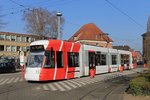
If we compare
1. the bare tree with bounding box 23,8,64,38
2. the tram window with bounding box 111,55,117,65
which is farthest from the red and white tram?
the bare tree with bounding box 23,8,64,38

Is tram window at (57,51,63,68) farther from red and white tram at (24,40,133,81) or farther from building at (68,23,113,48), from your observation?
building at (68,23,113,48)

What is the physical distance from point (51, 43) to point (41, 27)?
47.3m

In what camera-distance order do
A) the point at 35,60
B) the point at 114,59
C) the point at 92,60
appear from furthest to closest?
the point at 114,59 < the point at 92,60 < the point at 35,60

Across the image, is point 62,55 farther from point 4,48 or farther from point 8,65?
point 4,48

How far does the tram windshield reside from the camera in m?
25.1

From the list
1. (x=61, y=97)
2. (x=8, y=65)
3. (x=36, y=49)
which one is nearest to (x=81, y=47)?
(x=36, y=49)

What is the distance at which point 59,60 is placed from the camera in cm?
2653

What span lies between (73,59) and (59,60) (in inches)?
118

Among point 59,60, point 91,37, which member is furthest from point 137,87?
point 91,37

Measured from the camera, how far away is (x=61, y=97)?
16.4 meters

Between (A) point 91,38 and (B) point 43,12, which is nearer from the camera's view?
(B) point 43,12

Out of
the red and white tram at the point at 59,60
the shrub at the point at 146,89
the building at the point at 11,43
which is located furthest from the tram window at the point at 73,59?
the building at the point at 11,43

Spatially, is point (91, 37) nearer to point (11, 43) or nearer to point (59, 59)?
point (11, 43)

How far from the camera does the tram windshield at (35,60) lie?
2514 centimetres
